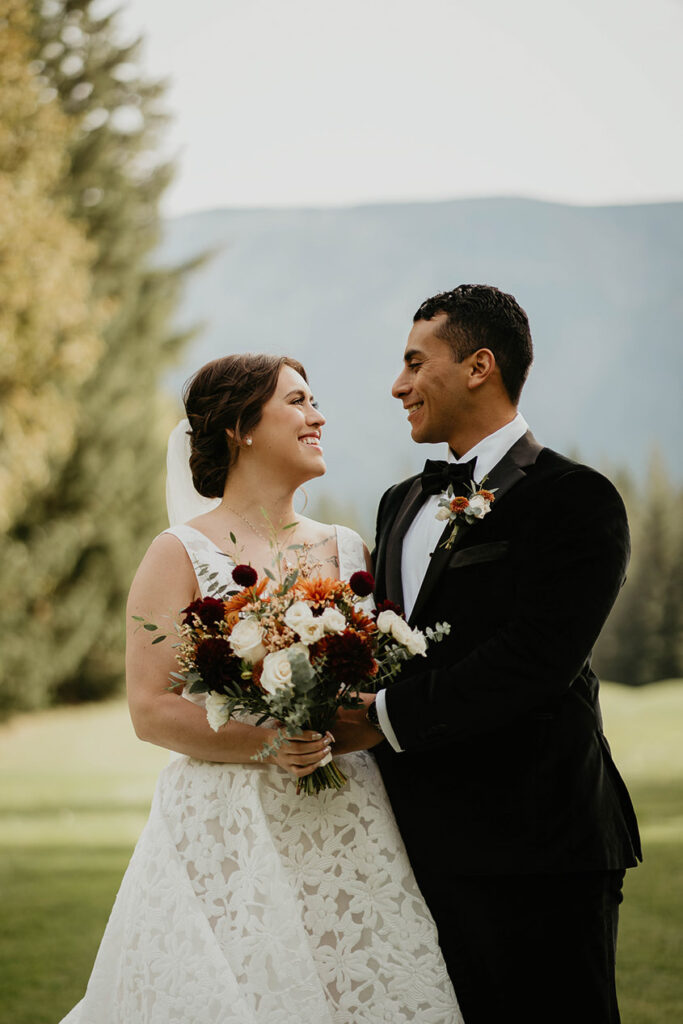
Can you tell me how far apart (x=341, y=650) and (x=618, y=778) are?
1.10 m

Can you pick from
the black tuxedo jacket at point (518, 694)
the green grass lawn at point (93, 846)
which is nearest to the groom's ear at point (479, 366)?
the black tuxedo jacket at point (518, 694)

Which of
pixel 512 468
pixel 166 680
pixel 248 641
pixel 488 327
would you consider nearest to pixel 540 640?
pixel 512 468

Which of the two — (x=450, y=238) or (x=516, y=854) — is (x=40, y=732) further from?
(x=450, y=238)

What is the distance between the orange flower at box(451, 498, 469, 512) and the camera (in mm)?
3000

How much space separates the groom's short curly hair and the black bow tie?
1.05 ft

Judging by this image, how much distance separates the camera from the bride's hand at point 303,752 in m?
2.78

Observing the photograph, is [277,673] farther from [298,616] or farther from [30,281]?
[30,281]

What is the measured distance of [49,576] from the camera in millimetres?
19812

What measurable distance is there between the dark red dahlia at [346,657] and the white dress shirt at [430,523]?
1.88ft

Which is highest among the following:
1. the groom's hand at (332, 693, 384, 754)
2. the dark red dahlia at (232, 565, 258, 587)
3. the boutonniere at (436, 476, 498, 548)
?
the boutonniere at (436, 476, 498, 548)

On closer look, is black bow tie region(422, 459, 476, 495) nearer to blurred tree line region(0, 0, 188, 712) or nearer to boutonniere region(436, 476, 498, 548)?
boutonniere region(436, 476, 498, 548)

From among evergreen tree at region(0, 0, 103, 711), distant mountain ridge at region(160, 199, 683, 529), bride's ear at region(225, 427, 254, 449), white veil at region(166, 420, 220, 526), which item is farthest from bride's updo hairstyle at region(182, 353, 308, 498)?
distant mountain ridge at region(160, 199, 683, 529)

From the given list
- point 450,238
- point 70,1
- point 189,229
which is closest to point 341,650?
point 70,1

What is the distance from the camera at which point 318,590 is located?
275 centimetres
